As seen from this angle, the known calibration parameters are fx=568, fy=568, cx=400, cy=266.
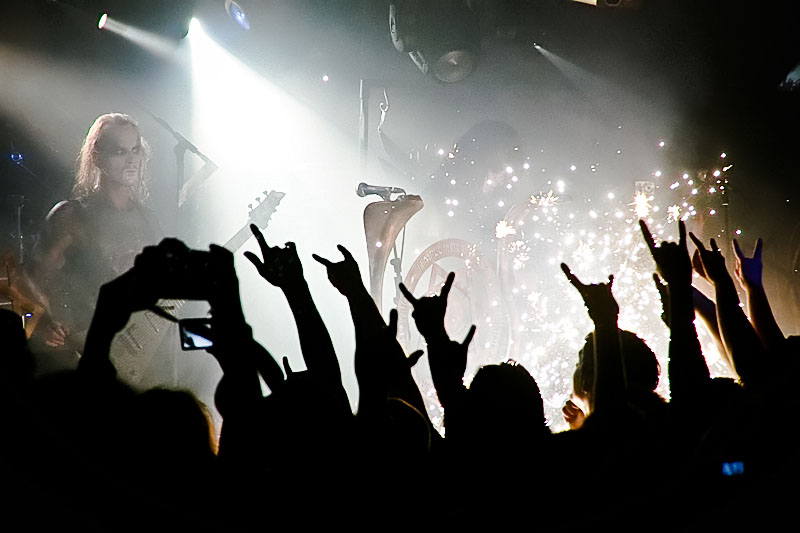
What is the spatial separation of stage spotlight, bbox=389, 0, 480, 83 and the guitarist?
2.57 m

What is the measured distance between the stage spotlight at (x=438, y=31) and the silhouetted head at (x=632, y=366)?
3.69m

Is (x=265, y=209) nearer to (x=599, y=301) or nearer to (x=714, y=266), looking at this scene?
(x=599, y=301)

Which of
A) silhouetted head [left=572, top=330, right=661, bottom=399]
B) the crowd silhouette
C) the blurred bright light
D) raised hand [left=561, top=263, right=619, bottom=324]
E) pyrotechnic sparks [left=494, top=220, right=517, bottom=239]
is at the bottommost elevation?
the crowd silhouette

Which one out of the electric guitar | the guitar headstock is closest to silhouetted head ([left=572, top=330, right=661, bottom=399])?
the electric guitar

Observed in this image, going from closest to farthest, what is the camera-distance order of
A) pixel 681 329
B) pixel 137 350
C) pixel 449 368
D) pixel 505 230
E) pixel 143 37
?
pixel 449 368 < pixel 681 329 < pixel 137 350 < pixel 143 37 < pixel 505 230

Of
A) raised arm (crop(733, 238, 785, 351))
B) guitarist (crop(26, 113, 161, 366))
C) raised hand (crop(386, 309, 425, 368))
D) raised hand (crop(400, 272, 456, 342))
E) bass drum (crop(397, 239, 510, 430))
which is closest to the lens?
raised hand (crop(386, 309, 425, 368))

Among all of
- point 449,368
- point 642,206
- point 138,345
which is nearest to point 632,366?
point 449,368

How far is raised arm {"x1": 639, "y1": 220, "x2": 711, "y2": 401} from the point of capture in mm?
1617

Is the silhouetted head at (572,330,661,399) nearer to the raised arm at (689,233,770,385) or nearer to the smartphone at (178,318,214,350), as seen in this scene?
the raised arm at (689,233,770,385)

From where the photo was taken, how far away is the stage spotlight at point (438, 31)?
16.2ft

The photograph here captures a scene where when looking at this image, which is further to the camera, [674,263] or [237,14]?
[237,14]

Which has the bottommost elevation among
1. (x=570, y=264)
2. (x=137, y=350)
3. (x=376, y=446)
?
(x=376, y=446)

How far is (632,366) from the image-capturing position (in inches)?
78.9

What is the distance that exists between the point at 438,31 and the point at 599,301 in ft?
12.5
